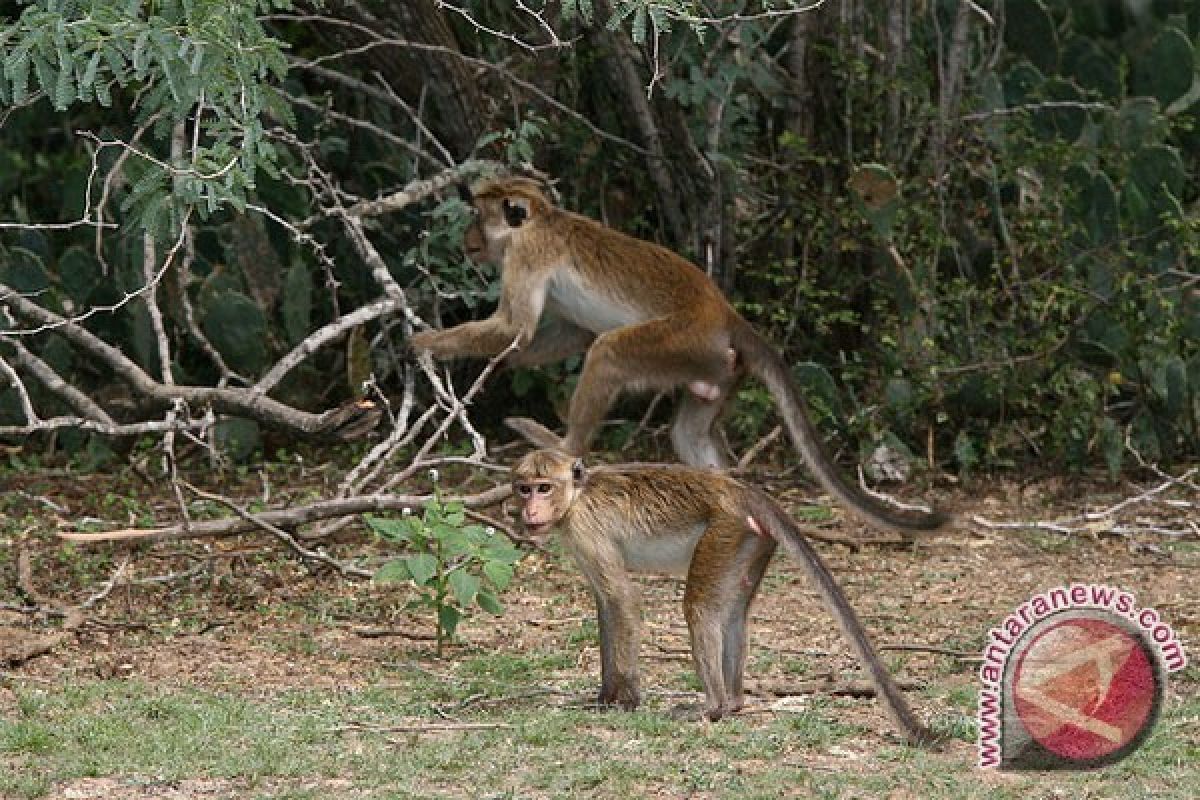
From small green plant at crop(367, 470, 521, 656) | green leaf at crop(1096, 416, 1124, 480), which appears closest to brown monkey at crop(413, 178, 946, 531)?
small green plant at crop(367, 470, 521, 656)

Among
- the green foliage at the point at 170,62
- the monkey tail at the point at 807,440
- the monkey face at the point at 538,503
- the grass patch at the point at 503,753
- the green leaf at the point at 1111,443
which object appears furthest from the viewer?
the green leaf at the point at 1111,443

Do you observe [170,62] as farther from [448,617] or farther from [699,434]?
[699,434]

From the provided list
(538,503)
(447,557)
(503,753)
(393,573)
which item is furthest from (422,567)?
(503,753)

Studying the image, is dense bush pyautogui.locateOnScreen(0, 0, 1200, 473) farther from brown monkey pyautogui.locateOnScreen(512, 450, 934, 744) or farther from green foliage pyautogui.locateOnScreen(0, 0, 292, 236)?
brown monkey pyautogui.locateOnScreen(512, 450, 934, 744)

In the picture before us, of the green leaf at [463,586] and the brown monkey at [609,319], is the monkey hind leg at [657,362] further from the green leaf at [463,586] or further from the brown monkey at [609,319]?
the green leaf at [463,586]

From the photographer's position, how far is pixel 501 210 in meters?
10.0

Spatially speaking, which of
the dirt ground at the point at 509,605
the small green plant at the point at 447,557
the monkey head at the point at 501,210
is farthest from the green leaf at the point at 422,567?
the monkey head at the point at 501,210

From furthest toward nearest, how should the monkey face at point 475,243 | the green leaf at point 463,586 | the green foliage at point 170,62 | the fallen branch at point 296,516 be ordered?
the monkey face at point 475,243 < the fallen branch at point 296,516 < the green leaf at point 463,586 < the green foliage at point 170,62

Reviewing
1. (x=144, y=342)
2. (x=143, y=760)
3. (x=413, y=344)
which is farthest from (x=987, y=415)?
(x=143, y=760)

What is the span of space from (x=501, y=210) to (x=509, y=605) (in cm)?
212

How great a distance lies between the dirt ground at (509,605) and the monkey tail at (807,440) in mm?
642

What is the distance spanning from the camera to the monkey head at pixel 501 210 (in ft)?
32.9

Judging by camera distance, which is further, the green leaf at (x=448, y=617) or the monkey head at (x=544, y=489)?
the green leaf at (x=448, y=617)

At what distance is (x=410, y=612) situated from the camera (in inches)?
345
